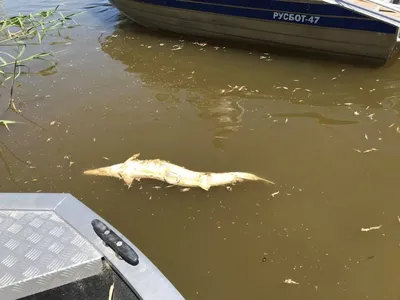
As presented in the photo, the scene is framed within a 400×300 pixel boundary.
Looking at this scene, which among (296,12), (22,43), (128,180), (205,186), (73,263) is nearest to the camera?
(73,263)

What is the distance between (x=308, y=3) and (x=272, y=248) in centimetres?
356

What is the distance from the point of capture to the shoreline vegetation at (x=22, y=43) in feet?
18.3

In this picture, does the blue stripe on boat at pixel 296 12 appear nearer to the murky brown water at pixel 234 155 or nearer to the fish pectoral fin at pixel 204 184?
the murky brown water at pixel 234 155

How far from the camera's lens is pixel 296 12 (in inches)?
209

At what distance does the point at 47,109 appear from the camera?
484 cm

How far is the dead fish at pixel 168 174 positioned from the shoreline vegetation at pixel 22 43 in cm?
170

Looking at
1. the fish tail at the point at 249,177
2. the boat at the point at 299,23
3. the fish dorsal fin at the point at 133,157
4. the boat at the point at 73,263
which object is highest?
the boat at the point at 299,23

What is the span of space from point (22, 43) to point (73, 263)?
5902 mm

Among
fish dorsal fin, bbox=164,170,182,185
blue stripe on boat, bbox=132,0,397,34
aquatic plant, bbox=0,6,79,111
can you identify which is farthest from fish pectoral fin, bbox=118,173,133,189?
blue stripe on boat, bbox=132,0,397,34

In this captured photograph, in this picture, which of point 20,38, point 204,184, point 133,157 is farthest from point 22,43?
point 204,184

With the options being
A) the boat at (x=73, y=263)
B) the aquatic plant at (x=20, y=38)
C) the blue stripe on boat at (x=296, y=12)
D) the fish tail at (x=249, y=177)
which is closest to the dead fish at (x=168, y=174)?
the fish tail at (x=249, y=177)

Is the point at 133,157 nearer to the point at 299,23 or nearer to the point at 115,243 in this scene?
the point at 115,243

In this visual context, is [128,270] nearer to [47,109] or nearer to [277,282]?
[277,282]

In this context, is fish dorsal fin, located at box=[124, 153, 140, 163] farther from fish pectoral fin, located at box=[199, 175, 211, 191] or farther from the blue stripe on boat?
the blue stripe on boat
